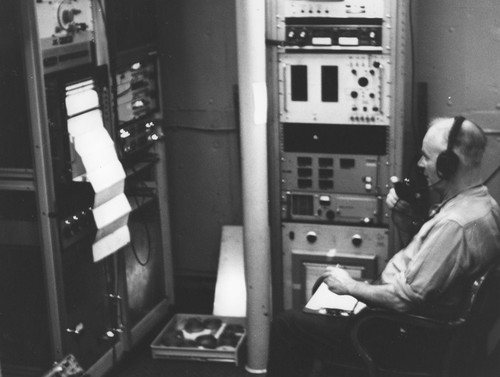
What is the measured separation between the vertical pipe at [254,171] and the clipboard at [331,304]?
559mm

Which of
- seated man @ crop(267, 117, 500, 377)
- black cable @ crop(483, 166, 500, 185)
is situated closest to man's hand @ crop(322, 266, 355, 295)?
seated man @ crop(267, 117, 500, 377)

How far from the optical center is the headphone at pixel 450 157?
2.95 meters

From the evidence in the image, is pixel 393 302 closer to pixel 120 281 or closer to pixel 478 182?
pixel 478 182

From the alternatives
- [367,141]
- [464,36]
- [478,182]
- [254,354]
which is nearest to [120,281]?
[254,354]

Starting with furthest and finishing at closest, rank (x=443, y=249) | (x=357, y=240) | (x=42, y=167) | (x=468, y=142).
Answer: (x=357, y=240) < (x=42, y=167) < (x=468, y=142) < (x=443, y=249)

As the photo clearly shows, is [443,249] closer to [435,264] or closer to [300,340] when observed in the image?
[435,264]

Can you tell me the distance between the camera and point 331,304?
11.1 feet

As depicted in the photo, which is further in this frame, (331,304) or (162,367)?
(162,367)

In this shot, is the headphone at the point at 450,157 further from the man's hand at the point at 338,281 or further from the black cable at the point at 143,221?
the black cable at the point at 143,221

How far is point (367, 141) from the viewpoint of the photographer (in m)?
4.11

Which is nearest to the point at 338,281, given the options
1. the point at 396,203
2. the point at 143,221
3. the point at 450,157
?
the point at 396,203

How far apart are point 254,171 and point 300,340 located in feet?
3.21

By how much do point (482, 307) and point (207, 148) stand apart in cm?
268

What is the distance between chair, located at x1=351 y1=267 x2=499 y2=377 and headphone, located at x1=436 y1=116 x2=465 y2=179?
42 cm
